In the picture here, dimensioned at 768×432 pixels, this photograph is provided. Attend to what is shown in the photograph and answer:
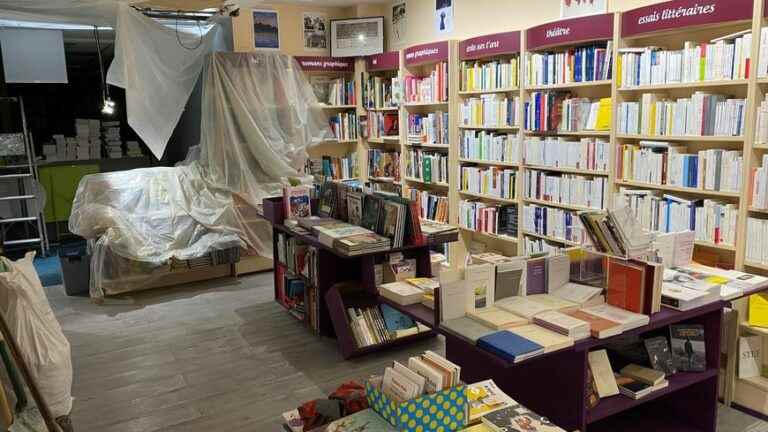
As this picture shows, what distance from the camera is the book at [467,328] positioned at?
241cm

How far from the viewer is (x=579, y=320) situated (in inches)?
97.1

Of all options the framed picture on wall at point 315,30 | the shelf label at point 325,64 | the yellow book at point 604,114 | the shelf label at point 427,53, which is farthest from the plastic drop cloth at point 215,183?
the yellow book at point 604,114

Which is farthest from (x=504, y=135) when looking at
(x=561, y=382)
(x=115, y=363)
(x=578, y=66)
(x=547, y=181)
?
(x=115, y=363)

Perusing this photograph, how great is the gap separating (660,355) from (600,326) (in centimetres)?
67

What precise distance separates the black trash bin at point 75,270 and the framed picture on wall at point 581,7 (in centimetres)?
494

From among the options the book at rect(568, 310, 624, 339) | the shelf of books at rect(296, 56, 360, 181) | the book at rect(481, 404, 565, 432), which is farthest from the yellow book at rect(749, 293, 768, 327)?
the shelf of books at rect(296, 56, 360, 181)

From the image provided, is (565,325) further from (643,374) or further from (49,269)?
(49,269)

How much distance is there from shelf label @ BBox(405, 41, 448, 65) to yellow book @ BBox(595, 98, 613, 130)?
190 cm

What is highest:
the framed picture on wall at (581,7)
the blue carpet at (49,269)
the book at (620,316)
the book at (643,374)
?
the framed picture on wall at (581,7)

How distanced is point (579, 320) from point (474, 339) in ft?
1.55

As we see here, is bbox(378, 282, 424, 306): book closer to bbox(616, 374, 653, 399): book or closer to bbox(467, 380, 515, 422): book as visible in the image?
bbox(467, 380, 515, 422): book

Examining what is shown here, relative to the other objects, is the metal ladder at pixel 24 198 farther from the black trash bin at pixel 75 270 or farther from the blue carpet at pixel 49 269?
the black trash bin at pixel 75 270

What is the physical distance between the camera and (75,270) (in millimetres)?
Result: 5727

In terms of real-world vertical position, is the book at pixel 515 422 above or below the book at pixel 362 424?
below
